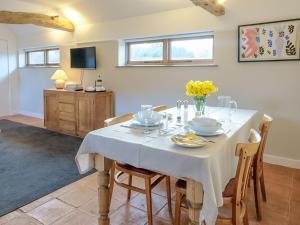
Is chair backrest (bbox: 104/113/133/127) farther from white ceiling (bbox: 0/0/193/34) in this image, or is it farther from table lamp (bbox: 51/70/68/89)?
table lamp (bbox: 51/70/68/89)

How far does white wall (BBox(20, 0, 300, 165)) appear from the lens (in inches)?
123

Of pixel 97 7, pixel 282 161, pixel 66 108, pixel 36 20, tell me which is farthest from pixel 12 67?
pixel 282 161

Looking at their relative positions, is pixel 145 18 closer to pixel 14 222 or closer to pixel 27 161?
pixel 27 161

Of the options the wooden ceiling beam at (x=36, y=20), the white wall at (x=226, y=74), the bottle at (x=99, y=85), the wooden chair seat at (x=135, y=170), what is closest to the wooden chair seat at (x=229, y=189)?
the wooden chair seat at (x=135, y=170)

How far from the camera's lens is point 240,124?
2.07 m

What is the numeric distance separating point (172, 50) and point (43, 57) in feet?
11.9

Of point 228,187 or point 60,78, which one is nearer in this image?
point 228,187

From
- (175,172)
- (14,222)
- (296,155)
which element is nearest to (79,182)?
(14,222)

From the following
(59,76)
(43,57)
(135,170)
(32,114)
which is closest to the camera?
(135,170)

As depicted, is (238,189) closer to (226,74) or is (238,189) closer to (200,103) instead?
(200,103)

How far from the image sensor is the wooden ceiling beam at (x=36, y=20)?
4.29m

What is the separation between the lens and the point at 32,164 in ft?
10.5

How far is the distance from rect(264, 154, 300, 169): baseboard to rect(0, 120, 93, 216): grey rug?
2.41 m

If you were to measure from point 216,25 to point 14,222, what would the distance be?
3.19m
